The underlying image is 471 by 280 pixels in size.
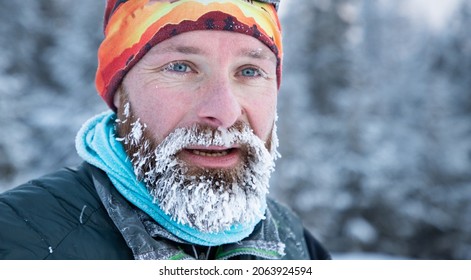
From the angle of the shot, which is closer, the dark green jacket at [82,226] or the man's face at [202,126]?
the dark green jacket at [82,226]

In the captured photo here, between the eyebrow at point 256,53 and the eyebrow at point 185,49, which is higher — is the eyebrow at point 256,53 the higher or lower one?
the higher one

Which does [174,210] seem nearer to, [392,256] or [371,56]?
[392,256]

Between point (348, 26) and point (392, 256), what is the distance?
11100 mm

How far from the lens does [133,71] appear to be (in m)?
2.19

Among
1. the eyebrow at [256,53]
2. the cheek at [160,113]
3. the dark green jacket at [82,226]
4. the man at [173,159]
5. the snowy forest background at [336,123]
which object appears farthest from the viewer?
the snowy forest background at [336,123]

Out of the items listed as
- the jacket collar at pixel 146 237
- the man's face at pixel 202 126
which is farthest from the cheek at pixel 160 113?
the jacket collar at pixel 146 237

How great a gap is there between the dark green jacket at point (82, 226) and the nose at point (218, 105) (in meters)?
0.54

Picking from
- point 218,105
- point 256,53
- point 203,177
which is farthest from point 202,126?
point 256,53

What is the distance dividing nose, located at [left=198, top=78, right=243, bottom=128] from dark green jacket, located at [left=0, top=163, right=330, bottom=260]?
544 millimetres

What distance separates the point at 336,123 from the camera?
794 inches

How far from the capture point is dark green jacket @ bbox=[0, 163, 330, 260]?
178 cm

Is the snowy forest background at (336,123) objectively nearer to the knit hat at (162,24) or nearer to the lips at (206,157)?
the knit hat at (162,24)

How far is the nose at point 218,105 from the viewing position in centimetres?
192

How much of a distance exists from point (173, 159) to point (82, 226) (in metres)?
0.48
